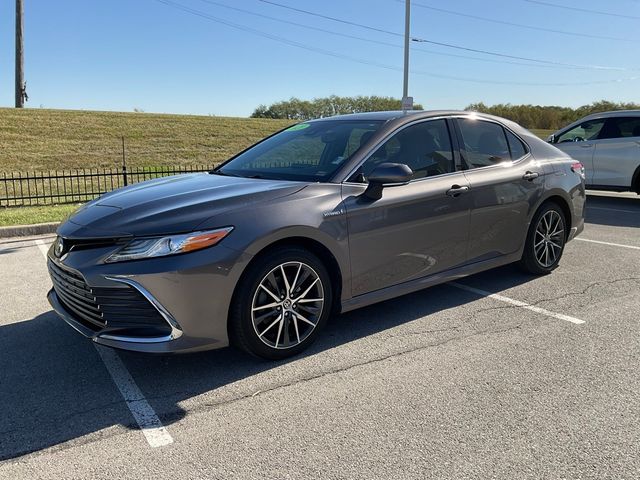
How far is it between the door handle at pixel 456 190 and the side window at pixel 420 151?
162 millimetres

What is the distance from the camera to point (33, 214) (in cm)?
947

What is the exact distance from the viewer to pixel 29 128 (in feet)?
78.2

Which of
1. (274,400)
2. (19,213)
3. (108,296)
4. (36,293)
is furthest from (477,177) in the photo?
(19,213)

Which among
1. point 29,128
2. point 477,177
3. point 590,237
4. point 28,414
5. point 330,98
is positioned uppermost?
point 330,98

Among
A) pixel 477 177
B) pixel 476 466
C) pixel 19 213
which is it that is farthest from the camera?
pixel 19 213

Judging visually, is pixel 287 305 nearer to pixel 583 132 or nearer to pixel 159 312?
pixel 159 312

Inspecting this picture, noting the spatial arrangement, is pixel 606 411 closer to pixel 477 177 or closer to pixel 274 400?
pixel 274 400

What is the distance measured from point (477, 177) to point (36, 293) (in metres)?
4.20

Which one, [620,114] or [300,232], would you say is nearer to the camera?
[300,232]

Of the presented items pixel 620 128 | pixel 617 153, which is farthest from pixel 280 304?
pixel 620 128

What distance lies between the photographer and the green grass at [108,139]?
20188 millimetres

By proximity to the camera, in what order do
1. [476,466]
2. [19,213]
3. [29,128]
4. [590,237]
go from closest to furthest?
[476,466] < [590,237] < [19,213] < [29,128]

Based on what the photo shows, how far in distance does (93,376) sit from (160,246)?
39.5 inches

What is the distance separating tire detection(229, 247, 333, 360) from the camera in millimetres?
3273
